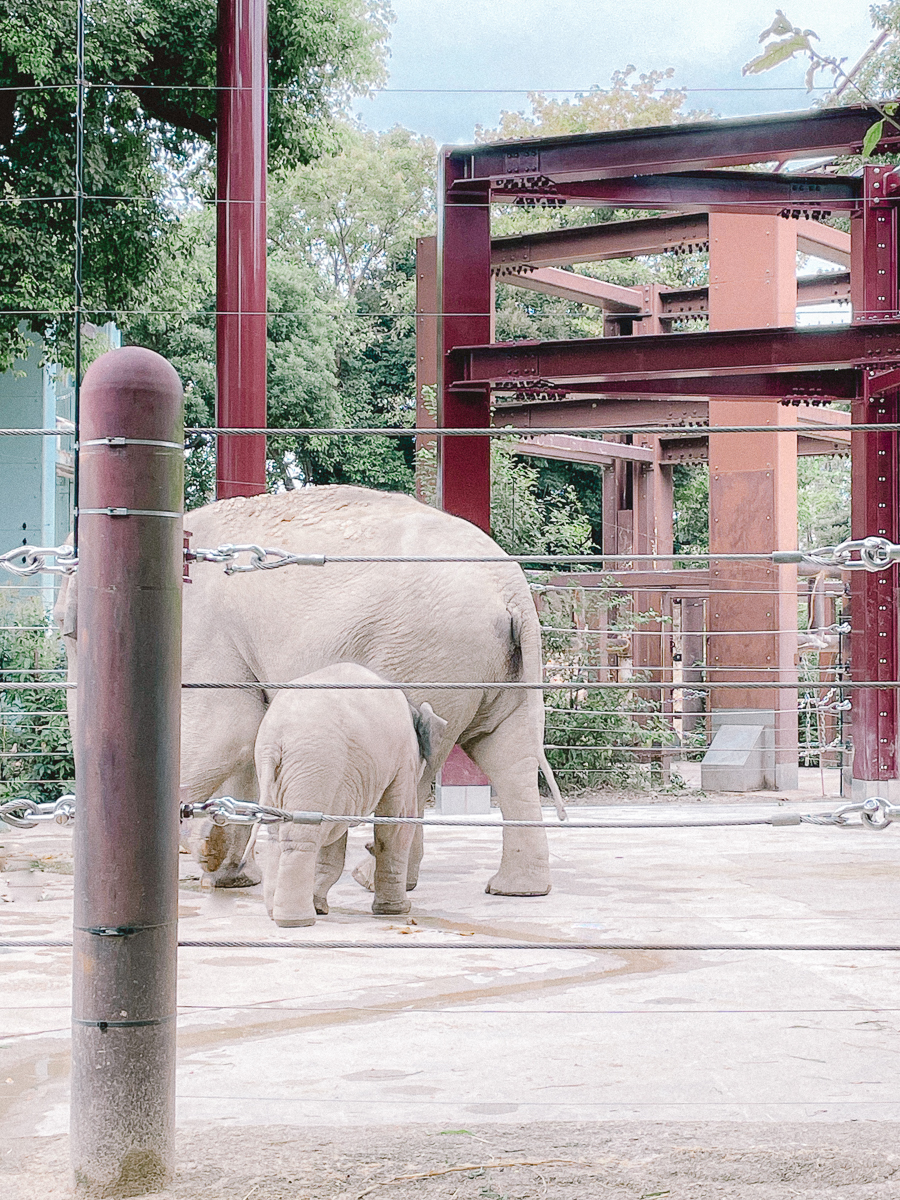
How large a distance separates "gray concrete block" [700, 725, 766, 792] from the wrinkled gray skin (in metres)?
4.67

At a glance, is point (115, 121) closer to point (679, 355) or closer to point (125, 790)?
point (679, 355)

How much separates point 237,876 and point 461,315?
4317 millimetres

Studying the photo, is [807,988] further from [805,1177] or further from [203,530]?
[203,530]

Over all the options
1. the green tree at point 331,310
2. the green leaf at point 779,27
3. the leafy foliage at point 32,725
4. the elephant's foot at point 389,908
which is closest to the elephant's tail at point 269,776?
the elephant's foot at point 389,908

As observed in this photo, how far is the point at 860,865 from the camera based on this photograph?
644 cm

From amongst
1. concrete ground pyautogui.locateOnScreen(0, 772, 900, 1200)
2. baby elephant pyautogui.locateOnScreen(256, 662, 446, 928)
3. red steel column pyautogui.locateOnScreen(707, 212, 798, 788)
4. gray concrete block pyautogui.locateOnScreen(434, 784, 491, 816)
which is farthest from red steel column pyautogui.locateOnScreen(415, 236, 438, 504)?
baby elephant pyautogui.locateOnScreen(256, 662, 446, 928)

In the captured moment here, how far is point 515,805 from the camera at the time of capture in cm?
568

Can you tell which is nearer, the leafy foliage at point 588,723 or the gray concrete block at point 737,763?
the leafy foliage at point 588,723

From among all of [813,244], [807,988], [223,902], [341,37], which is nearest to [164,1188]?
[807,988]

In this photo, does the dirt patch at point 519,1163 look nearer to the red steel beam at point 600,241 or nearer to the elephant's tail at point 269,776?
the elephant's tail at point 269,776

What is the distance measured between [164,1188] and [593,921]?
2879 millimetres

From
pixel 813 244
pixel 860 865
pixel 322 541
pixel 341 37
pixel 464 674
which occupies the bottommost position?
pixel 860 865

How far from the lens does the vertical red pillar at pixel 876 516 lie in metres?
8.81

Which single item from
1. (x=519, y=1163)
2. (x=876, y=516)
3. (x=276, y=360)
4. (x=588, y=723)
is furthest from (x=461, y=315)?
(x=276, y=360)
